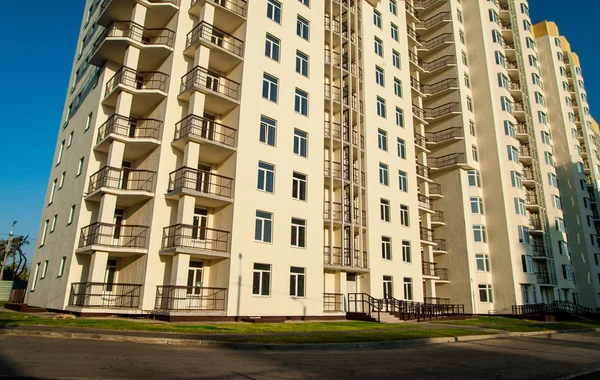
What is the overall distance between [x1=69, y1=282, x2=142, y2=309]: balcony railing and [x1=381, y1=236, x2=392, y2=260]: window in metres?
18.7

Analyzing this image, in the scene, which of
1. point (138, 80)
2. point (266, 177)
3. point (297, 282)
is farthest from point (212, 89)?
point (297, 282)

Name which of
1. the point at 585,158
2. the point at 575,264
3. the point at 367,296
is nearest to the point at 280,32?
the point at 367,296

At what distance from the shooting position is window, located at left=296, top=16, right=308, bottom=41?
1196 inches

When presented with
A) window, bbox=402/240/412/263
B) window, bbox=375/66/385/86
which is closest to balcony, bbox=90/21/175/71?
window, bbox=375/66/385/86

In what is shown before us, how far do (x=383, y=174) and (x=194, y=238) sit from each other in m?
18.1

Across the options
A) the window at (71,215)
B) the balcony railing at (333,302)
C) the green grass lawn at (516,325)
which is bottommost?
the green grass lawn at (516,325)

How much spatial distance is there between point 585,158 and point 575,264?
20222 mm

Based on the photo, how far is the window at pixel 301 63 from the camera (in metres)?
29.6

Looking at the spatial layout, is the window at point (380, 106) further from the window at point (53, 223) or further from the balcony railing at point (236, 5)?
the window at point (53, 223)

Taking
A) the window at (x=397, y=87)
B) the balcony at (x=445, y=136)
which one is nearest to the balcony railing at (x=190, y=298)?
the window at (x=397, y=87)

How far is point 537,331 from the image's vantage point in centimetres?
2322

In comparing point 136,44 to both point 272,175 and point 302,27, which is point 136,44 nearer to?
point 272,175

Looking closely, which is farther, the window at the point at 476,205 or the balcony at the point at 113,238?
the window at the point at 476,205

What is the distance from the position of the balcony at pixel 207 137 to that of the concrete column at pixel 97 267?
7.40 meters
